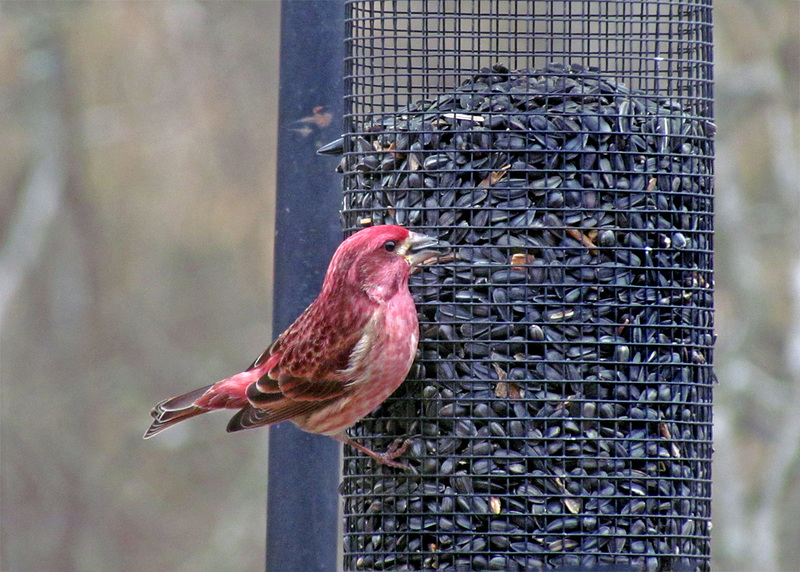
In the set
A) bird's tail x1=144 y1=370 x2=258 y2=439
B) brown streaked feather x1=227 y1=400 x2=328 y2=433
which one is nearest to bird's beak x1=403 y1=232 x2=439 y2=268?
brown streaked feather x1=227 y1=400 x2=328 y2=433

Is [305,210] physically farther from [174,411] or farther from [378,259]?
[174,411]

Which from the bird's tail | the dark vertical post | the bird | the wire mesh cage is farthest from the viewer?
the bird's tail

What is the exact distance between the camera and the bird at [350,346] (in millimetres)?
7133

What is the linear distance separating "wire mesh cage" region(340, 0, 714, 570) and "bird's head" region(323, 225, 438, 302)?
0.62 feet

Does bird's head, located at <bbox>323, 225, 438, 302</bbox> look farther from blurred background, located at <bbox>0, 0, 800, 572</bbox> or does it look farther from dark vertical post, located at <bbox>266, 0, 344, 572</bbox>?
blurred background, located at <bbox>0, 0, 800, 572</bbox>

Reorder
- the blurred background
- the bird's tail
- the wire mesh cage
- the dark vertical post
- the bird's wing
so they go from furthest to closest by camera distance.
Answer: the blurred background → the bird's tail → the bird's wing → the wire mesh cage → the dark vertical post

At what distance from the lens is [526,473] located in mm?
6930

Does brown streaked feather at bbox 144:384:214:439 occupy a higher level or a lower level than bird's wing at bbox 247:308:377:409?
lower

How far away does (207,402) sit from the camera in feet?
26.9

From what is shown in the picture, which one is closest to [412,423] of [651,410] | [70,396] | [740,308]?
[651,410]

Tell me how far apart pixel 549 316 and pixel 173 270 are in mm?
13078

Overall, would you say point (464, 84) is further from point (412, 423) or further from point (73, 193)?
point (73, 193)

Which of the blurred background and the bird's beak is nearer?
the bird's beak

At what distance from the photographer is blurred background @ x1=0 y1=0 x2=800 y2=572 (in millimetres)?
18750
